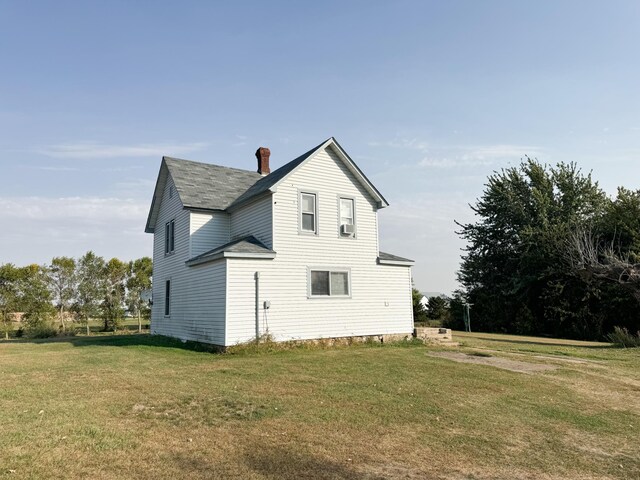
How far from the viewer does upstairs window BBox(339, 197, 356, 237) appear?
726 inches

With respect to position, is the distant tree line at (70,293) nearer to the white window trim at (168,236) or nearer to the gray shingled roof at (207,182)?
the white window trim at (168,236)

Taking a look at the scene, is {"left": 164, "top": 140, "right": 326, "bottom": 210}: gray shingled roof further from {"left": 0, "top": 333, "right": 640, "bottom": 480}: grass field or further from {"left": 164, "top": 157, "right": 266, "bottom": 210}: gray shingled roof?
{"left": 0, "top": 333, "right": 640, "bottom": 480}: grass field

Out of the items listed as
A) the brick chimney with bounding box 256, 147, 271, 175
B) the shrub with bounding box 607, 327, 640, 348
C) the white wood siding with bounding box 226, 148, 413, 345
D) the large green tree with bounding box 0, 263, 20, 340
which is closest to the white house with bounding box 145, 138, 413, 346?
the white wood siding with bounding box 226, 148, 413, 345

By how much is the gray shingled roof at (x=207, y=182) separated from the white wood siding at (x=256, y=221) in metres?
1.04

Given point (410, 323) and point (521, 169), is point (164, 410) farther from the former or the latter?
point (521, 169)

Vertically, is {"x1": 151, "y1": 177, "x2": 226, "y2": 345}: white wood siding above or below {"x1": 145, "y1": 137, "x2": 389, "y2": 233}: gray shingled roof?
below

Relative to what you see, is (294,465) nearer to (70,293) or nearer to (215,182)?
(215,182)

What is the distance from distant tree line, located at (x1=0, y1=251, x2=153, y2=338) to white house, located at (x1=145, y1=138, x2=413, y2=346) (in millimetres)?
13674

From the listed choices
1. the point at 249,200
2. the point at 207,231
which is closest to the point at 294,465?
the point at 249,200

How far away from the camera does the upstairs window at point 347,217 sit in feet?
60.5

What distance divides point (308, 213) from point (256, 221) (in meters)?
2.09

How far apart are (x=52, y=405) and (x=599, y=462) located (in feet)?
26.8

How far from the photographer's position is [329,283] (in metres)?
17.7

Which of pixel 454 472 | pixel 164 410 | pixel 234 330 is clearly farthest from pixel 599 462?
pixel 234 330
